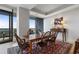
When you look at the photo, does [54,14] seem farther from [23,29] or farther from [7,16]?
[7,16]

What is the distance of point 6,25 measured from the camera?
3.29 meters

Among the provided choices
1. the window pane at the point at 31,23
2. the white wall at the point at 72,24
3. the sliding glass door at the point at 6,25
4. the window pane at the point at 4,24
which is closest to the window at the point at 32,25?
the window pane at the point at 31,23

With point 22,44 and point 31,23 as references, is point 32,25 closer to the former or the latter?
point 31,23

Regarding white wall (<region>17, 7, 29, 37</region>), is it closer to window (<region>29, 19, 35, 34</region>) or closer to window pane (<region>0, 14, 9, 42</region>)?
window (<region>29, 19, 35, 34</region>)

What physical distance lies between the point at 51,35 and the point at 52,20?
1.59 ft

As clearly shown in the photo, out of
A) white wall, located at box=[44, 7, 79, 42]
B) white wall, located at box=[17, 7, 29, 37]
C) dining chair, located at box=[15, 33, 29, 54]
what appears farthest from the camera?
white wall, located at box=[44, 7, 79, 42]

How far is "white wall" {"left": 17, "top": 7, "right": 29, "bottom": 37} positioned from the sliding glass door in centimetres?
46

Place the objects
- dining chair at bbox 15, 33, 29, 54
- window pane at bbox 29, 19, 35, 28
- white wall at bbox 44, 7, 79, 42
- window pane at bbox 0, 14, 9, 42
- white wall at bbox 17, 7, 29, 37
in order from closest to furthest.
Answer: dining chair at bbox 15, 33, 29, 54
white wall at bbox 17, 7, 29, 37
window pane at bbox 29, 19, 35, 28
window pane at bbox 0, 14, 9, 42
white wall at bbox 44, 7, 79, 42

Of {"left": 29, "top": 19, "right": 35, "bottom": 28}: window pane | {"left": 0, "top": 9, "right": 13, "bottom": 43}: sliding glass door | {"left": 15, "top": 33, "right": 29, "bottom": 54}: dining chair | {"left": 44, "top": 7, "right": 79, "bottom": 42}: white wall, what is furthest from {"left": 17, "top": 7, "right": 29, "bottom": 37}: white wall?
{"left": 44, "top": 7, "right": 79, "bottom": 42}: white wall

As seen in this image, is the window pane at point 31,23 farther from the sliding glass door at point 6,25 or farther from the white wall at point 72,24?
the white wall at point 72,24

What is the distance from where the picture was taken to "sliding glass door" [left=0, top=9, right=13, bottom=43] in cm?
313

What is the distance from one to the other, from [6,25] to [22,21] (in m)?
0.73

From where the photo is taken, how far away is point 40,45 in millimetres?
2955
